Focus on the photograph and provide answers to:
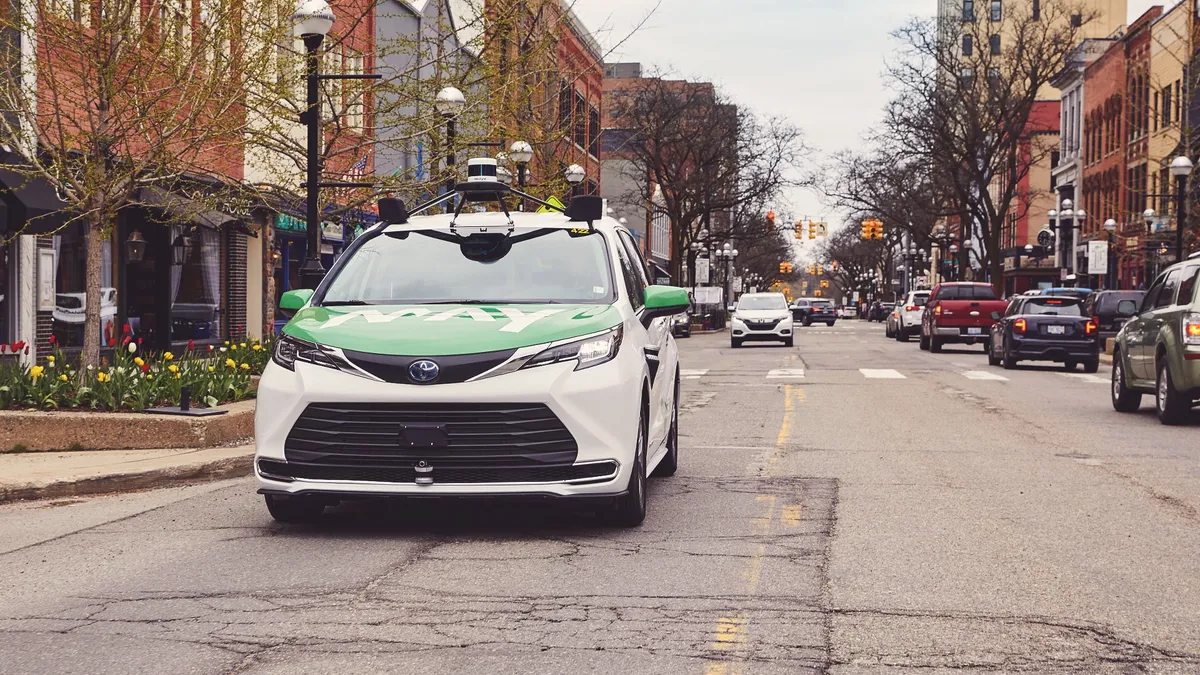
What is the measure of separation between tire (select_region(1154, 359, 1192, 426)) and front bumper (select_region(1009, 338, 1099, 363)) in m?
12.2

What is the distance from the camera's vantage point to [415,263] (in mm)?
9156

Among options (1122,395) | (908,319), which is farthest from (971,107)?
(1122,395)

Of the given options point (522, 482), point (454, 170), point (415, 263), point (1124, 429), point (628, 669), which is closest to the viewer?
point (628, 669)

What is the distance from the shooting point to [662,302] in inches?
357

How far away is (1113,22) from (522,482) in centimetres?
11875

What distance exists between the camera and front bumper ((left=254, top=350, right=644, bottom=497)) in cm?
770

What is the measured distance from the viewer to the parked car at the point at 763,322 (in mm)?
44031

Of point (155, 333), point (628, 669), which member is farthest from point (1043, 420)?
point (155, 333)

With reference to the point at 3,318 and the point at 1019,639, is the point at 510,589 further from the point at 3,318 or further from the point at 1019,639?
the point at 3,318

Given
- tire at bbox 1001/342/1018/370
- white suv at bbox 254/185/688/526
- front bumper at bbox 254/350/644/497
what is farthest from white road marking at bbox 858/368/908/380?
front bumper at bbox 254/350/644/497

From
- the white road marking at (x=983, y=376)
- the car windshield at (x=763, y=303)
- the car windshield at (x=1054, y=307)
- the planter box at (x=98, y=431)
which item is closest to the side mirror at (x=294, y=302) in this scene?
the planter box at (x=98, y=431)

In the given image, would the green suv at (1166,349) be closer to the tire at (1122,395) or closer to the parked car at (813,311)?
the tire at (1122,395)

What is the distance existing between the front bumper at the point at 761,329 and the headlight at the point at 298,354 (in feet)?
119

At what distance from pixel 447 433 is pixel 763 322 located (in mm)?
36693
